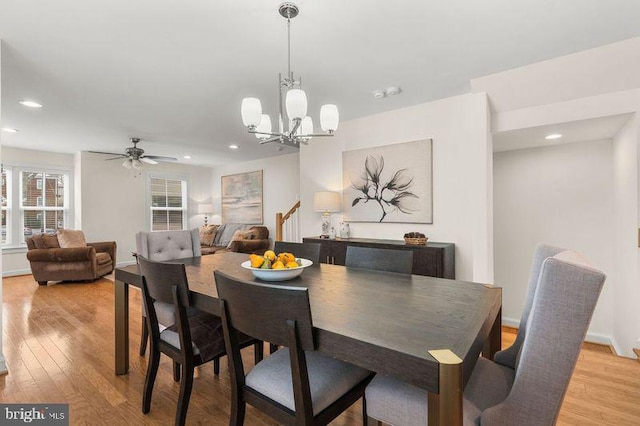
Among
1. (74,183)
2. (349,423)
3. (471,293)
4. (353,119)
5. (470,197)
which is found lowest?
(349,423)

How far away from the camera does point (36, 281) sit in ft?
16.8

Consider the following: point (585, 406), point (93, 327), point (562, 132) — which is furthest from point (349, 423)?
point (562, 132)

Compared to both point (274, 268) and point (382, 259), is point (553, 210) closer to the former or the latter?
point (382, 259)

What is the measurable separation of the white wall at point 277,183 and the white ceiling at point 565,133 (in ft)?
12.5

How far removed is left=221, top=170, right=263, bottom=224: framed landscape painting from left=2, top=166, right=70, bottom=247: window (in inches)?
128

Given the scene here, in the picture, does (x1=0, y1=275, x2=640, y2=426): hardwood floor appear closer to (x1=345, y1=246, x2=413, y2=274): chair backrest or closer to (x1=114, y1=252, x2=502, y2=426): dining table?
(x1=114, y1=252, x2=502, y2=426): dining table

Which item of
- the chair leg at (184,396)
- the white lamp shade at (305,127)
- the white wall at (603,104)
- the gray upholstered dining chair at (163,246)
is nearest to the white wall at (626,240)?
the white wall at (603,104)

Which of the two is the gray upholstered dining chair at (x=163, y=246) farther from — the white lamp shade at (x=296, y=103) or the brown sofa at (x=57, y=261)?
the brown sofa at (x=57, y=261)

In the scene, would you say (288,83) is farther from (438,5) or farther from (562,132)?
(562,132)

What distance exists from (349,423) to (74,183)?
7431mm

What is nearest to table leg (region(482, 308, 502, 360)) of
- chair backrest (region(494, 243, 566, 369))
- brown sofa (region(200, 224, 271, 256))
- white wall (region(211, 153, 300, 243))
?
chair backrest (region(494, 243, 566, 369))

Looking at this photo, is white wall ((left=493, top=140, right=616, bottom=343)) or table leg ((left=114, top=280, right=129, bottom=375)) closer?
table leg ((left=114, top=280, right=129, bottom=375))

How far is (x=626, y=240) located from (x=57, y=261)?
7452 millimetres

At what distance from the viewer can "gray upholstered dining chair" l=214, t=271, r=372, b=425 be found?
1024 mm
